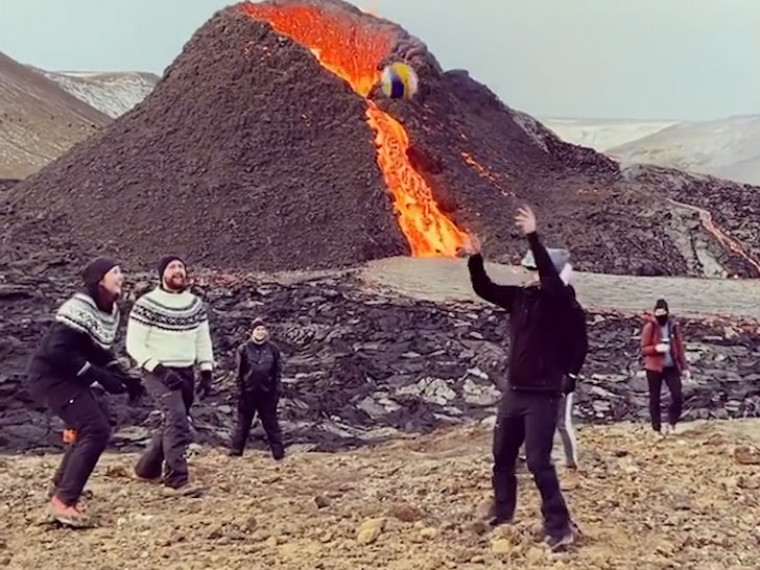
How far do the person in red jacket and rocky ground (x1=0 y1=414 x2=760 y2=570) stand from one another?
1.95m

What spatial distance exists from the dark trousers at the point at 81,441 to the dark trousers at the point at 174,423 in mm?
799

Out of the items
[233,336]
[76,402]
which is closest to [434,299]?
[233,336]

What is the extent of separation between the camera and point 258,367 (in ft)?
36.1

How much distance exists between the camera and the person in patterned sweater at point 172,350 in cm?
808

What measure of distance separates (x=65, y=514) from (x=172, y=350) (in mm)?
1384

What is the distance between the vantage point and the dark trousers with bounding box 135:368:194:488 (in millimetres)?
8164

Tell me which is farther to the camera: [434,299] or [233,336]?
[434,299]

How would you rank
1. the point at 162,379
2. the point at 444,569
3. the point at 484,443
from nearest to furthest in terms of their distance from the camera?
the point at 444,569 < the point at 162,379 < the point at 484,443

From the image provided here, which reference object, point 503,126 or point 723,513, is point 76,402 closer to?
point 723,513

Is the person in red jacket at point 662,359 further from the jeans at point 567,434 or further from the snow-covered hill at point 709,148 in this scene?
the snow-covered hill at point 709,148

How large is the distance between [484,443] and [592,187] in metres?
20.5

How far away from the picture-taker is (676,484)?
27.5 feet

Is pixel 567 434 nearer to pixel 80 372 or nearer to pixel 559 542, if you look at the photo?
pixel 559 542

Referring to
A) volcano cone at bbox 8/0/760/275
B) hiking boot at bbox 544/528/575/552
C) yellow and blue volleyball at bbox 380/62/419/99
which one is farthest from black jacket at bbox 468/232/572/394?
yellow and blue volleyball at bbox 380/62/419/99
